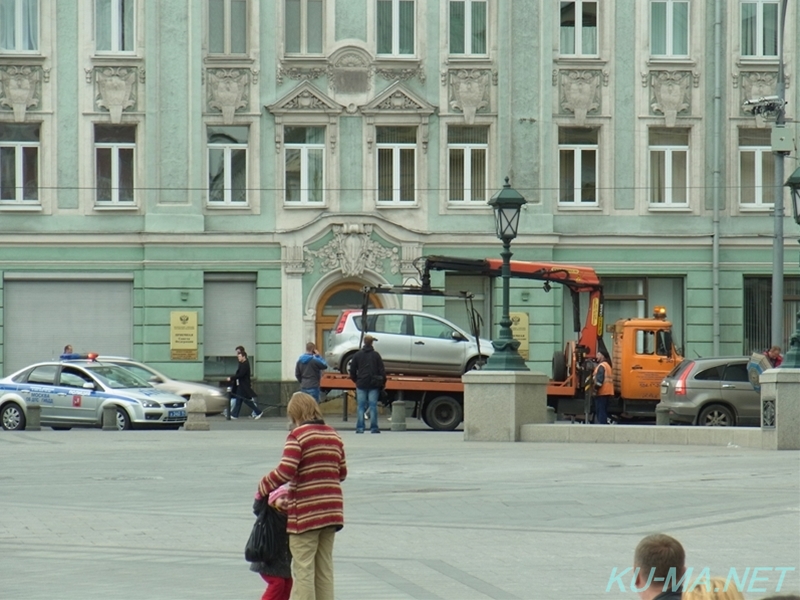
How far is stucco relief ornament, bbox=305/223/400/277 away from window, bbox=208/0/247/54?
4.94 metres

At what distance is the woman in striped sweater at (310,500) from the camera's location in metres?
8.78

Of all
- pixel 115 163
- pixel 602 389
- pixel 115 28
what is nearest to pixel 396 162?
pixel 115 163

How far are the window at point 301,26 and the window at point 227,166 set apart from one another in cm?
235

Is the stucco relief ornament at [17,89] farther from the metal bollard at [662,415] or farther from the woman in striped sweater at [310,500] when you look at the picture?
the woman in striped sweater at [310,500]

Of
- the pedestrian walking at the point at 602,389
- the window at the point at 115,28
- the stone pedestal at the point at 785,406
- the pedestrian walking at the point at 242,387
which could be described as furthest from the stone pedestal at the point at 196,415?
the stone pedestal at the point at 785,406

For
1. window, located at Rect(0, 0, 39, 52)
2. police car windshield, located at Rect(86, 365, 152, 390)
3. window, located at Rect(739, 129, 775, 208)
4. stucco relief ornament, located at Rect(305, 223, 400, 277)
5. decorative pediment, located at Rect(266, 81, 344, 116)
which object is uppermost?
window, located at Rect(0, 0, 39, 52)

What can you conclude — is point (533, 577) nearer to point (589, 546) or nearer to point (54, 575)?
point (589, 546)

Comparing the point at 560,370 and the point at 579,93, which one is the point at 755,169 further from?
the point at 560,370

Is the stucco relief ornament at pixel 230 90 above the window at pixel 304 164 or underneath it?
above

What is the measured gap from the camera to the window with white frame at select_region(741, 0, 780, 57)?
127 feet

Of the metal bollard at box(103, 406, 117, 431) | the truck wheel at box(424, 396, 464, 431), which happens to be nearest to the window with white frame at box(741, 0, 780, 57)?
the truck wheel at box(424, 396, 464, 431)

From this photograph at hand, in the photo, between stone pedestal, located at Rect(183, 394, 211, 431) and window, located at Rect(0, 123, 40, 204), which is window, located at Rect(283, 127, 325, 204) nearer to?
window, located at Rect(0, 123, 40, 204)

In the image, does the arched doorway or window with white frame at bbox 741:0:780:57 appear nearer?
the arched doorway

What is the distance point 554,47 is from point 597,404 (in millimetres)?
11226
